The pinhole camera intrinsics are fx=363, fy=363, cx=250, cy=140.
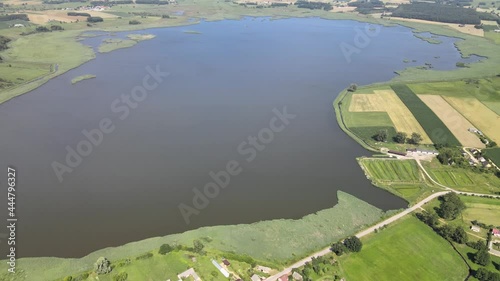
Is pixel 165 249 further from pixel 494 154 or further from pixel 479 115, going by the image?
pixel 479 115

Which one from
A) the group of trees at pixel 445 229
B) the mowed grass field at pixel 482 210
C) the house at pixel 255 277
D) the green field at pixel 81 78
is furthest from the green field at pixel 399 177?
the green field at pixel 81 78

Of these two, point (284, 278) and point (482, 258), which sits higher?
point (482, 258)

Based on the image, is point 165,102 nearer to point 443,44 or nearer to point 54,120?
point 54,120

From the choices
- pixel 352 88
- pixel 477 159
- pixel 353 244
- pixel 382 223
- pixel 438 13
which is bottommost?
pixel 382 223

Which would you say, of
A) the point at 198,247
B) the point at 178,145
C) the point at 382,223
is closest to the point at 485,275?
the point at 382,223

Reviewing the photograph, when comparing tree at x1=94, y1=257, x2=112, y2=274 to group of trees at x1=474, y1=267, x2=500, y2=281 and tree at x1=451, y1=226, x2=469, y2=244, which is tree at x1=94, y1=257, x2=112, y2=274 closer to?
group of trees at x1=474, y1=267, x2=500, y2=281

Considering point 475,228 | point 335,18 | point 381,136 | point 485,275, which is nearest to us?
point 485,275
